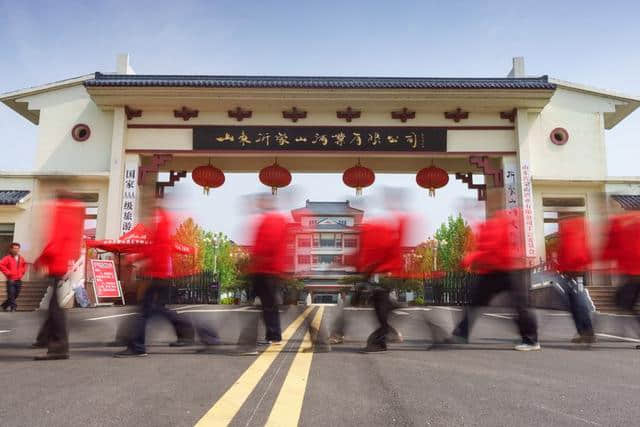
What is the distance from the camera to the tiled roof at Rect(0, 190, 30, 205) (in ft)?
47.9

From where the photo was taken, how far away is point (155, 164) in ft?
51.0

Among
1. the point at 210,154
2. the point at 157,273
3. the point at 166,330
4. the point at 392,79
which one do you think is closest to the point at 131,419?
the point at 157,273

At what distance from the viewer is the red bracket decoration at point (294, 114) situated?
51.6 feet


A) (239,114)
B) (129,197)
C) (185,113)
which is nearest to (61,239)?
(129,197)

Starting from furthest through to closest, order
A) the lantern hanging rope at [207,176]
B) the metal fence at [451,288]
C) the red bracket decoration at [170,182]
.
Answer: the metal fence at [451,288] < the red bracket decoration at [170,182] < the lantern hanging rope at [207,176]

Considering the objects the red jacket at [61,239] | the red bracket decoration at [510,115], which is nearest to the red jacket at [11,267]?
the red jacket at [61,239]

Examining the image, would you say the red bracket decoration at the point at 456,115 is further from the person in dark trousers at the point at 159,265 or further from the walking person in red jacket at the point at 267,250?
the person in dark trousers at the point at 159,265

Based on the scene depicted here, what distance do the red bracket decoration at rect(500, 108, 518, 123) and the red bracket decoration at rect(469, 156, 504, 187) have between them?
1465mm

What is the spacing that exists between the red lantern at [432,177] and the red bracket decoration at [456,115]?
169 centimetres

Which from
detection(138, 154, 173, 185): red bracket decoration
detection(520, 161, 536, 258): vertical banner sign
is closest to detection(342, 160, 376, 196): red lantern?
detection(520, 161, 536, 258): vertical banner sign

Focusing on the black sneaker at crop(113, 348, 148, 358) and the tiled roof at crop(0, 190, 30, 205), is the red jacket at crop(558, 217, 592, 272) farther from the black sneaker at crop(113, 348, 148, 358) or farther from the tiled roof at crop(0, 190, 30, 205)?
the tiled roof at crop(0, 190, 30, 205)

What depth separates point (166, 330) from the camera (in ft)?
22.9

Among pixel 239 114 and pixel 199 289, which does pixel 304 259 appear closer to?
pixel 199 289

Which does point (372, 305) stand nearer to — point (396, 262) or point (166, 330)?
point (396, 262)
